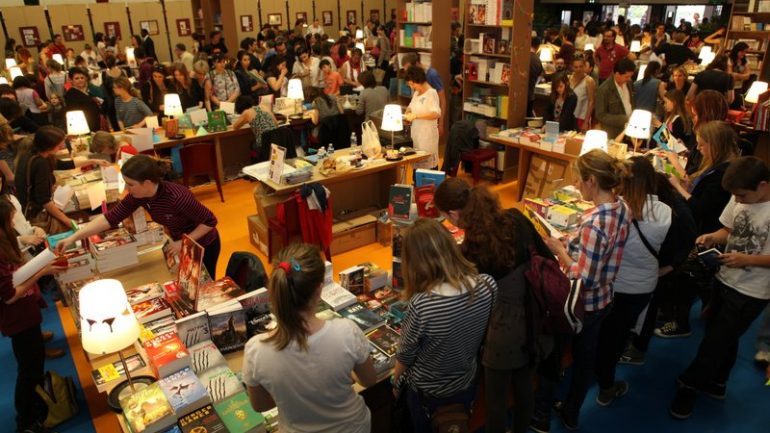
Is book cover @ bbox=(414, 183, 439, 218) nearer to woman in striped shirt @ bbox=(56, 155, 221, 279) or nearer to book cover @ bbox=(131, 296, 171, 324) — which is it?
woman in striped shirt @ bbox=(56, 155, 221, 279)

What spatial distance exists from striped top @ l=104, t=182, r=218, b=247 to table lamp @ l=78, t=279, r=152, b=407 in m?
1.22

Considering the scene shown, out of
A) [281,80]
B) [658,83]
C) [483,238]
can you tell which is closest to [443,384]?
[483,238]

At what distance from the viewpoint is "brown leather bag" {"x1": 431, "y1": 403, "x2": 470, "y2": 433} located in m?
2.53

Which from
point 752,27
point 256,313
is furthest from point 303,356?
point 752,27

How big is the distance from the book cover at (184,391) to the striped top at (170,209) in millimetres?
1297

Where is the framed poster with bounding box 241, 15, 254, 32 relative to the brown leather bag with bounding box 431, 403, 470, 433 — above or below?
above

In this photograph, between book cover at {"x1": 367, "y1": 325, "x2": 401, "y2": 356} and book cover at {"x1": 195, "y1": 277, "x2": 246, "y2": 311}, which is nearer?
book cover at {"x1": 367, "y1": 325, "x2": 401, "y2": 356}

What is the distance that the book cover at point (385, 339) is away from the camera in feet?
10.3

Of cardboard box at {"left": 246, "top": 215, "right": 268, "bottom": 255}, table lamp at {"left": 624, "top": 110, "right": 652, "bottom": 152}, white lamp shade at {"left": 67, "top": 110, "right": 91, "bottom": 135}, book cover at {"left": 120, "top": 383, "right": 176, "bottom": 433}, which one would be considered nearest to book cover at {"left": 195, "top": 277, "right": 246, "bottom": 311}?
book cover at {"left": 120, "top": 383, "right": 176, "bottom": 433}

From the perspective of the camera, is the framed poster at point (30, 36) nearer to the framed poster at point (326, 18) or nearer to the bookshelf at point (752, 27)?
the framed poster at point (326, 18)

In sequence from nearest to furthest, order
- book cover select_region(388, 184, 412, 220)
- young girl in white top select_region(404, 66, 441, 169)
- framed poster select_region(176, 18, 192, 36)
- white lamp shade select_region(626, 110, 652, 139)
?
book cover select_region(388, 184, 412, 220) → white lamp shade select_region(626, 110, 652, 139) → young girl in white top select_region(404, 66, 441, 169) → framed poster select_region(176, 18, 192, 36)

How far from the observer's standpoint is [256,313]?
3.29 metres

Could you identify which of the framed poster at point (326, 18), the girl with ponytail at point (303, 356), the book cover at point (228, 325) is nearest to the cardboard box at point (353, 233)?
the book cover at point (228, 325)

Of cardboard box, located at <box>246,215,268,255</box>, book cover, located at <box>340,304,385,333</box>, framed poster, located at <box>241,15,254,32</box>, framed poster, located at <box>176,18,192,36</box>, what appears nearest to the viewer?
book cover, located at <box>340,304,385,333</box>
